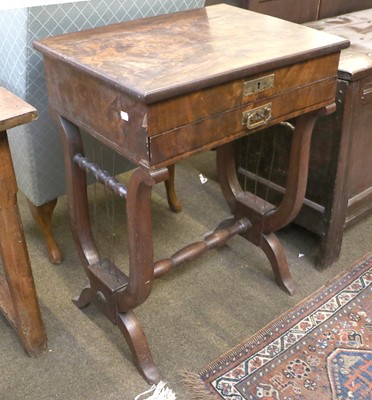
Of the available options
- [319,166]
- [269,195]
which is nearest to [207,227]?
[269,195]

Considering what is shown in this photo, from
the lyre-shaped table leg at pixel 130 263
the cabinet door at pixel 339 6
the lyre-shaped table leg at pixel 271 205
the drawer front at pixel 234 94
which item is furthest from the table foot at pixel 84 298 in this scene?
the cabinet door at pixel 339 6

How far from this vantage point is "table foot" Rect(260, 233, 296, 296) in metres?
1.71

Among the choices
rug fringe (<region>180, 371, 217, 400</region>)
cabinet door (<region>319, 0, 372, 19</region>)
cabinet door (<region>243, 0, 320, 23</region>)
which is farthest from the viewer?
cabinet door (<region>319, 0, 372, 19</region>)

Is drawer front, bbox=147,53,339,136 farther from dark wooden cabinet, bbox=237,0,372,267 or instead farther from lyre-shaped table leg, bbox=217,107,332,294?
dark wooden cabinet, bbox=237,0,372,267

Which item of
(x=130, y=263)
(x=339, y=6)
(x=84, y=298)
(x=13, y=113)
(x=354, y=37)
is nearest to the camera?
(x=13, y=113)

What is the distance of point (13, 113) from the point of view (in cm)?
114

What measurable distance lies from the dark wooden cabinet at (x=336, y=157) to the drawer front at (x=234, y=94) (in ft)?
0.87

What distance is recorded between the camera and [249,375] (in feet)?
4.70

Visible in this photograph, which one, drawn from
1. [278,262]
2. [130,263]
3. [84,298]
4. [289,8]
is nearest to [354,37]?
[289,8]

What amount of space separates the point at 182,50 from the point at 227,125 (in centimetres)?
21

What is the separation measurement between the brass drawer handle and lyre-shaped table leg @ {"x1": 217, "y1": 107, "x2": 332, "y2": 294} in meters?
0.24

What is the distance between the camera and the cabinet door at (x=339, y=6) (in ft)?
7.06

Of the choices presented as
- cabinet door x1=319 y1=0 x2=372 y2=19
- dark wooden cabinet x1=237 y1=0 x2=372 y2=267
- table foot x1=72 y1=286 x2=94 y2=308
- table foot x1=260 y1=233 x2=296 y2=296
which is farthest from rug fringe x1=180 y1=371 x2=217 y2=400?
cabinet door x1=319 y1=0 x2=372 y2=19

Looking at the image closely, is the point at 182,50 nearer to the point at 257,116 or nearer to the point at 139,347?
the point at 257,116
